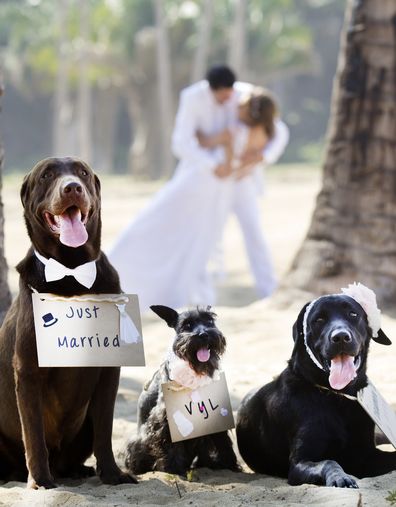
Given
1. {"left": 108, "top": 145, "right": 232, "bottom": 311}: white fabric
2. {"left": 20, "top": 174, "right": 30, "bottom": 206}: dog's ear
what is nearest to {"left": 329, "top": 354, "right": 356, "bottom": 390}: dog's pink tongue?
{"left": 20, "top": 174, "right": 30, "bottom": 206}: dog's ear

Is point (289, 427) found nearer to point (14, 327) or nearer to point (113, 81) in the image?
point (14, 327)

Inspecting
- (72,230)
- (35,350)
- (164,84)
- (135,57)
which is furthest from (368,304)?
(135,57)

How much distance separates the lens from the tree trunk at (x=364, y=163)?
8.50m

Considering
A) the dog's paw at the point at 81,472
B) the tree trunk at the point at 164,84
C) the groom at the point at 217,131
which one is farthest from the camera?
the tree trunk at the point at 164,84

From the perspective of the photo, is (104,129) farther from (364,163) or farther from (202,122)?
(364,163)

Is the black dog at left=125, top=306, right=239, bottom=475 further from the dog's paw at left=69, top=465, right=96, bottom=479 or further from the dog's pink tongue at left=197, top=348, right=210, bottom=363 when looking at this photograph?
the dog's paw at left=69, top=465, right=96, bottom=479

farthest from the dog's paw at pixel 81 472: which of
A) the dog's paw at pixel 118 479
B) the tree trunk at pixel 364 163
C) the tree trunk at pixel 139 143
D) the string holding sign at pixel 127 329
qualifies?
the tree trunk at pixel 139 143

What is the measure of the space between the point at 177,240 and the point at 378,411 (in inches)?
256

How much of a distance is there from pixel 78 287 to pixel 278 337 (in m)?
3.42

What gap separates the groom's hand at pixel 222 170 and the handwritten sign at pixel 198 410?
5904mm

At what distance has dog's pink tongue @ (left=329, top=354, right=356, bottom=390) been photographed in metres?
4.51

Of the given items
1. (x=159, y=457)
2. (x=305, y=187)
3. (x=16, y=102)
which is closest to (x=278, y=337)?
(x=159, y=457)

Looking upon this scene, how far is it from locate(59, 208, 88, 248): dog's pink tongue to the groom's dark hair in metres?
6.06

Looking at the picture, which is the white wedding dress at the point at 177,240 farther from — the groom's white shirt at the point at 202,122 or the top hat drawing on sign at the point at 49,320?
the top hat drawing on sign at the point at 49,320
